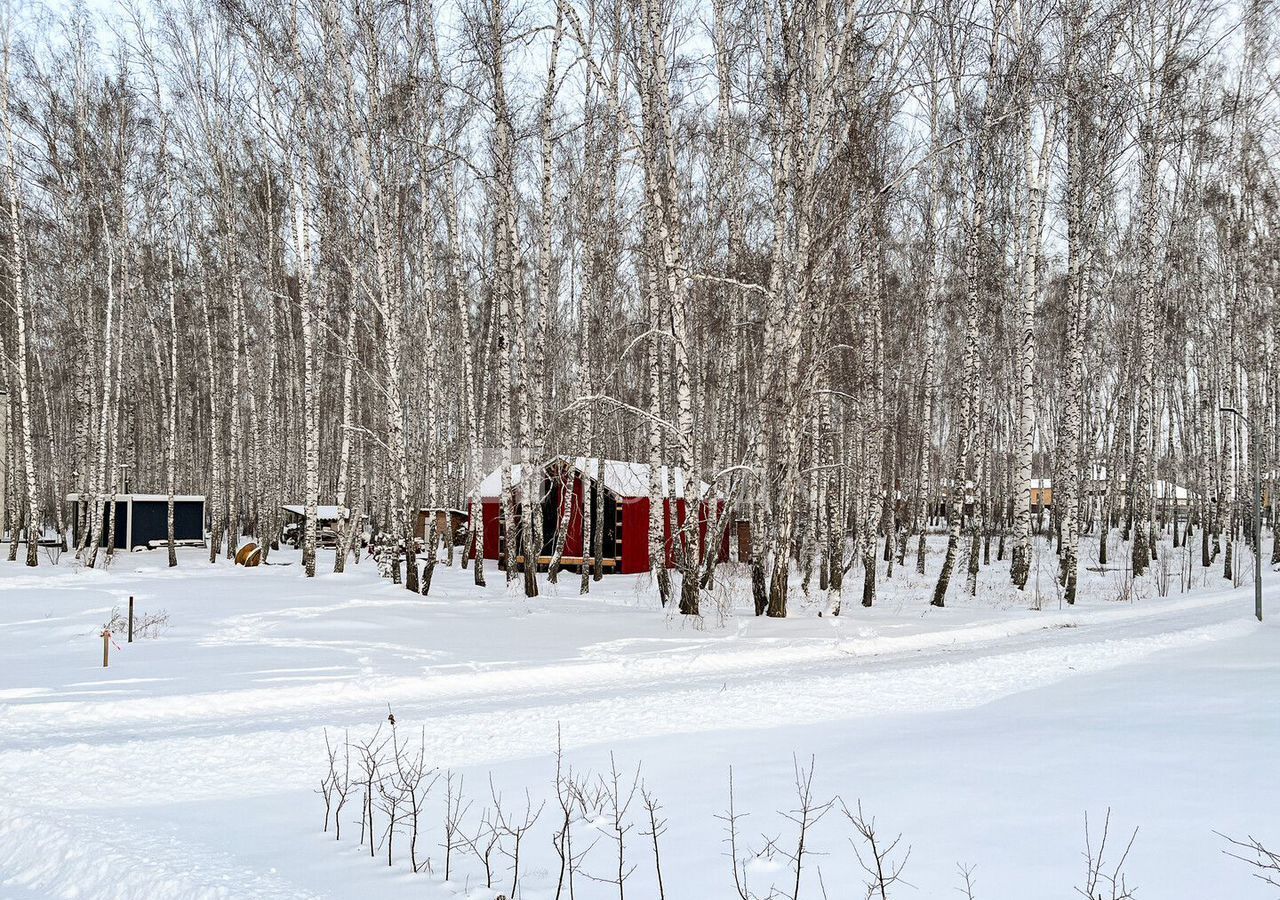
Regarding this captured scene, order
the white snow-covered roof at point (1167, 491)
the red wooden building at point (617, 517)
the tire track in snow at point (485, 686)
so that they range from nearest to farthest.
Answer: the tire track in snow at point (485, 686), the red wooden building at point (617, 517), the white snow-covered roof at point (1167, 491)

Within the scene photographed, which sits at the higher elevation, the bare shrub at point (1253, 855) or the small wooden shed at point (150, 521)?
the small wooden shed at point (150, 521)

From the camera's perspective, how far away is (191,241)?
27.4 meters

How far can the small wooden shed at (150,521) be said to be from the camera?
26.5m

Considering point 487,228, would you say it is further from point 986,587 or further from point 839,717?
point 839,717

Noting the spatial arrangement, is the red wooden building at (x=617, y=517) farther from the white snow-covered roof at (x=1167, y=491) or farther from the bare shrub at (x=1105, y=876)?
the bare shrub at (x=1105, y=876)

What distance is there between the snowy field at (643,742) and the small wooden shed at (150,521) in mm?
15039

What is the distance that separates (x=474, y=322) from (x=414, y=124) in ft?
58.5

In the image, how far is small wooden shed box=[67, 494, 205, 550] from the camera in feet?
86.9

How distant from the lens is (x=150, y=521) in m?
27.4

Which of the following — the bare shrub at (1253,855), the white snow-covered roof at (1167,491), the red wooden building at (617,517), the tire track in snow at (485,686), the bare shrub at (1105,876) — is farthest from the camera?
the white snow-covered roof at (1167,491)

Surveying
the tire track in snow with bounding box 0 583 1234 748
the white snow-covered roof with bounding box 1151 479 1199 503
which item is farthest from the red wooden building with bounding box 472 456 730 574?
the white snow-covered roof with bounding box 1151 479 1199 503

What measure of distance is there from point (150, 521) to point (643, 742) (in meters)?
25.6

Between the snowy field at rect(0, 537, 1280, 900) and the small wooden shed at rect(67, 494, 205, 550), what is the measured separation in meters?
15.0

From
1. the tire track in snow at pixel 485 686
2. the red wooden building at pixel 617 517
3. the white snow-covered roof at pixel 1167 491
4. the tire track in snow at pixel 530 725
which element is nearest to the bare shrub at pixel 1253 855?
the tire track in snow at pixel 530 725
